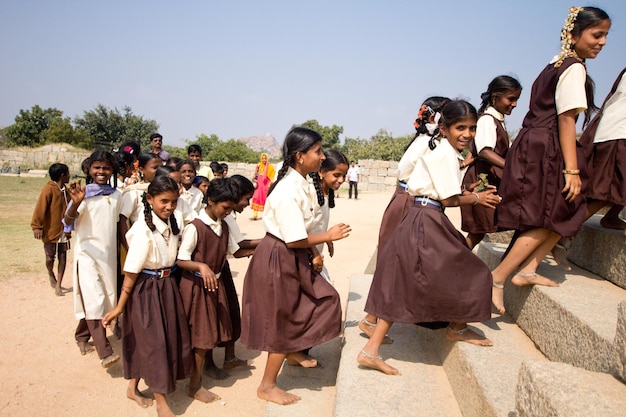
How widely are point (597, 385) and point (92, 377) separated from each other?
3529 mm

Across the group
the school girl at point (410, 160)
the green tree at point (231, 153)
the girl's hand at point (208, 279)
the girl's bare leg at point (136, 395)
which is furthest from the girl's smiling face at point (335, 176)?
the green tree at point (231, 153)

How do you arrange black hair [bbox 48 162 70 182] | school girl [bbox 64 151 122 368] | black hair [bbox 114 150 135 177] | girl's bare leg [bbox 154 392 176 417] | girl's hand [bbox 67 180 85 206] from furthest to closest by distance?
black hair [bbox 48 162 70 182] < black hair [bbox 114 150 135 177] < school girl [bbox 64 151 122 368] < girl's hand [bbox 67 180 85 206] < girl's bare leg [bbox 154 392 176 417]

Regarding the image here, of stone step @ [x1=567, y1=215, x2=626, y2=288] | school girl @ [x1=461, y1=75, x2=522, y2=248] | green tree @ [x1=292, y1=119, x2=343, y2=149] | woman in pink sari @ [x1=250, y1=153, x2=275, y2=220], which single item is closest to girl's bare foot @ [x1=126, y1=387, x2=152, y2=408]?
school girl @ [x1=461, y1=75, x2=522, y2=248]

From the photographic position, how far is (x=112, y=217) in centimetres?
391

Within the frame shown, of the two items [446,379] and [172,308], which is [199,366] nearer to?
[172,308]

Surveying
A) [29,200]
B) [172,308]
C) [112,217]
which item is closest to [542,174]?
[172,308]

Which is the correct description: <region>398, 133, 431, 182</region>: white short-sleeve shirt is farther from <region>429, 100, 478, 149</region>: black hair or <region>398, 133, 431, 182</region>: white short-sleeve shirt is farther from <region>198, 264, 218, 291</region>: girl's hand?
<region>198, 264, 218, 291</region>: girl's hand

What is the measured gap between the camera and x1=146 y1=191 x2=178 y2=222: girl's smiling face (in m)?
3.18

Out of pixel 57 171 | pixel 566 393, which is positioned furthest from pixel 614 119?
pixel 57 171

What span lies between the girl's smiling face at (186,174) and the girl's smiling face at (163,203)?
1.62m

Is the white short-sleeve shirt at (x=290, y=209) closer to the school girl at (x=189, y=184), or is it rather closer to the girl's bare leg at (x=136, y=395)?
the girl's bare leg at (x=136, y=395)

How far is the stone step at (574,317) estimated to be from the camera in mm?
1966

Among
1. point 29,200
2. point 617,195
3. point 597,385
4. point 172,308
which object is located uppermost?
point 617,195

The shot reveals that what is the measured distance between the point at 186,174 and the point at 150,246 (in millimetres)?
1869
